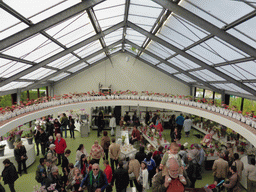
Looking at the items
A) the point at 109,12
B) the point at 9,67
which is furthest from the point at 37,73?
the point at 109,12

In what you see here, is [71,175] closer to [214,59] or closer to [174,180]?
[174,180]

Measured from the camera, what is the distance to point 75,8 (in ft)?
18.0

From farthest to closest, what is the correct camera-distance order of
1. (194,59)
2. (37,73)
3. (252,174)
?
1. (37,73)
2. (194,59)
3. (252,174)

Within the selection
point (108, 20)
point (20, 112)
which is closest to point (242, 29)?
point (108, 20)

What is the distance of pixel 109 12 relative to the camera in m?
7.39

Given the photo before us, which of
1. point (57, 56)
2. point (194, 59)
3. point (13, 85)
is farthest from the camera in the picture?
point (13, 85)

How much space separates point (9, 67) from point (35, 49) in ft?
4.69

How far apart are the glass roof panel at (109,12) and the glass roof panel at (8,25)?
2923mm

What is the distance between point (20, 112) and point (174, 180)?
8475mm

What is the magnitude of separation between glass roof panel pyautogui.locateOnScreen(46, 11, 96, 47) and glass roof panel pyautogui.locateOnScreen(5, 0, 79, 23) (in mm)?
1065

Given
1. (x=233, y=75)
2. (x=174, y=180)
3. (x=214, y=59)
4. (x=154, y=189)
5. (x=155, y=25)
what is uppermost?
(x=155, y=25)

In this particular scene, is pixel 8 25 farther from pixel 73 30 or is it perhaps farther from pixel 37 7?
pixel 73 30

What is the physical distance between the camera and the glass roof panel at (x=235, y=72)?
24.4ft

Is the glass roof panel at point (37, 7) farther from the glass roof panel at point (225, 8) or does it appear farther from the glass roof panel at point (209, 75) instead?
the glass roof panel at point (209, 75)
